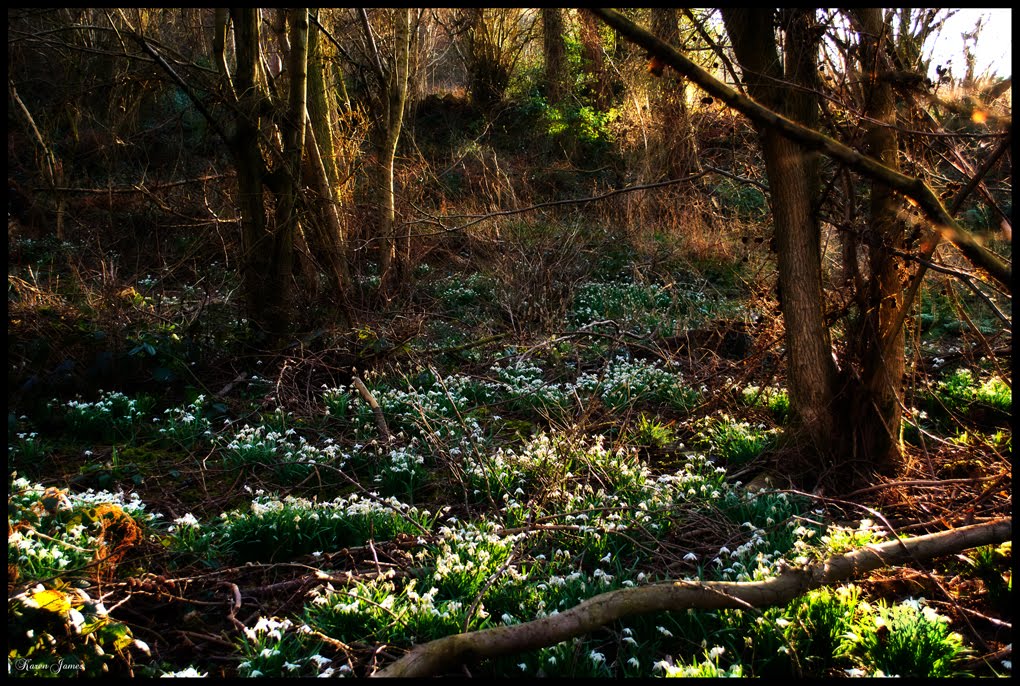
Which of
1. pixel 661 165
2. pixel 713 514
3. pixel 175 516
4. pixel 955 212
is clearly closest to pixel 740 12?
pixel 955 212

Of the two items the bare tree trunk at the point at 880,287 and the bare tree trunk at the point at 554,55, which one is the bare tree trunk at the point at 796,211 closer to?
the bare tree trunk at the point at 880,287

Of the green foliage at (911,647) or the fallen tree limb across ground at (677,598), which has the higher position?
the fallen tree limb across ground at (677,598)

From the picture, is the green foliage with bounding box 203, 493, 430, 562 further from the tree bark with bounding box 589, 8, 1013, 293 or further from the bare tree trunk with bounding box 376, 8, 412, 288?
the bare tree trunk with bounding box 376, 8, 412, 288

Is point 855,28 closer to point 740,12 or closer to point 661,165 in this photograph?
point 740,12

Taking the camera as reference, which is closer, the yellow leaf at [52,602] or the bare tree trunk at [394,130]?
the yellow leaf at [52,602]

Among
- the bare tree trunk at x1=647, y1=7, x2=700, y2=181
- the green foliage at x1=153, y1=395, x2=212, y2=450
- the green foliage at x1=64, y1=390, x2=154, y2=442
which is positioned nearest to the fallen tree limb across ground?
the green foliage at x1=153, y1=395, x2=212, y2=450

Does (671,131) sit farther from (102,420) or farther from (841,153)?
(841,153)

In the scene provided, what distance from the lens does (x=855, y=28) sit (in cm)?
437

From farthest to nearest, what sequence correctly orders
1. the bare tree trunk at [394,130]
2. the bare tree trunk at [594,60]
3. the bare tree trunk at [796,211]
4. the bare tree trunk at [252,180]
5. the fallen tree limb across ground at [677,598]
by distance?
the bare tree trunk at [594,60] < the bare tree trunk at [394,130] < the bare tree trunk at [252,180] < the bare tree trunk at [796,211] < the fallen tree limb across ground at [677,598]

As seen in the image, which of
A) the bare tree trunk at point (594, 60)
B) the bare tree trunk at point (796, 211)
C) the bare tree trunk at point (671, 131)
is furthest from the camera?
the bare tree trunk at point (594, 60)

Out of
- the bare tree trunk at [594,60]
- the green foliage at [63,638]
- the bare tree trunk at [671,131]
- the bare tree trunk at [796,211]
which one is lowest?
the green foliage at [63,638]

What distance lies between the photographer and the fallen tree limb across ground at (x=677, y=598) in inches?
106

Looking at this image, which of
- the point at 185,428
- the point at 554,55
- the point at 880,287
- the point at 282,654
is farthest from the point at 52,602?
the point at 554,55

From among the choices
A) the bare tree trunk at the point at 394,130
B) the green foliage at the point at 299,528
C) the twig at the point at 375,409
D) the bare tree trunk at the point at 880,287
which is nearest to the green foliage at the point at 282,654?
the green foliage at the point at 299,528
